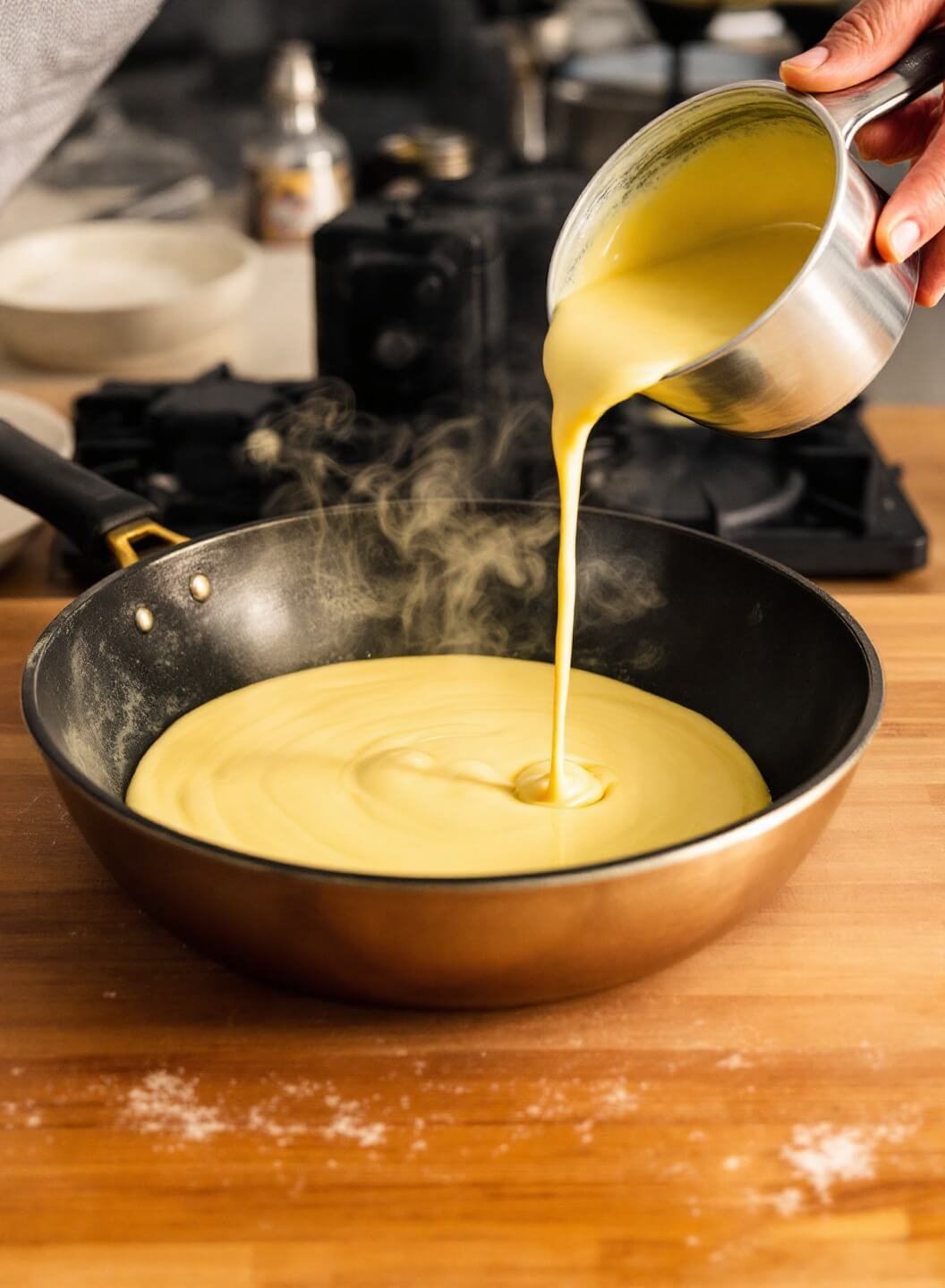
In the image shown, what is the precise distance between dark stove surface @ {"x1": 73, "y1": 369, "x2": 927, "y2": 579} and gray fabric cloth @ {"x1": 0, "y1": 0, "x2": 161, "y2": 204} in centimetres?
28

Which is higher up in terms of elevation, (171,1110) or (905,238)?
(905,238)

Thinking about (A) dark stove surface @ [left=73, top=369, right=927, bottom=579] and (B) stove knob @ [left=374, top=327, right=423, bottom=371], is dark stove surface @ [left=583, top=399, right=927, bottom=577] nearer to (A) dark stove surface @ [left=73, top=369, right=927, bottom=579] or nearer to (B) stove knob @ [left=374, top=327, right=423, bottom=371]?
(A) dark stove surface @ [left=73, top=369, right=927, bottom=579]

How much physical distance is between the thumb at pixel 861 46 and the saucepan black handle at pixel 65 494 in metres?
0.56

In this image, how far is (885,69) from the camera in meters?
1.04

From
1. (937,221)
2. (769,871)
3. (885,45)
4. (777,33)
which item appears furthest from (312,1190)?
(777,33)

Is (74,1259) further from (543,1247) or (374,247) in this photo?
(374,247)

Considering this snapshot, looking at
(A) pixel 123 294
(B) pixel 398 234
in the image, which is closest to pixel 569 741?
(B) pixel 398 234

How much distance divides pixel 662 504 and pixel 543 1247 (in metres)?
0.93

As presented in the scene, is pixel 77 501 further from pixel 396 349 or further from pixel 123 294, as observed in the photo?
pixel 123 294

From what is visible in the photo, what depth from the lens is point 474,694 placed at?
1.21 m

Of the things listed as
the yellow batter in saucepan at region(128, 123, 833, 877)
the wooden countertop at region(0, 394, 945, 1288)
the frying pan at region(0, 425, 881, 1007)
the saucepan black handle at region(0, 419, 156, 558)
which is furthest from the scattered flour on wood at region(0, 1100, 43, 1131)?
the saucepan black handle at region(0, 419, 156, 558)

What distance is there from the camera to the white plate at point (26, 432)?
1.43 m

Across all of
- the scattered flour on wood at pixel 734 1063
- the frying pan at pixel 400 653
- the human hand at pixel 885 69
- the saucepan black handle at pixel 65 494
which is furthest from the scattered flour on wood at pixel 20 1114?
the human hand at pixel 885 69

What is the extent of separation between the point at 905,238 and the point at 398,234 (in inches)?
28.7
